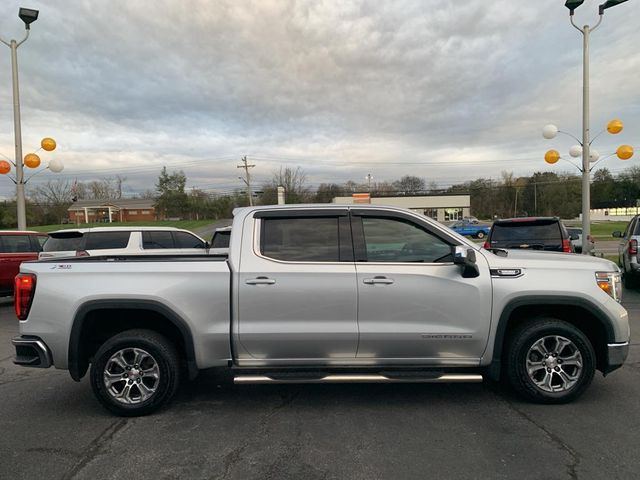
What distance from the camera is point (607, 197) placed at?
88812 millimetres

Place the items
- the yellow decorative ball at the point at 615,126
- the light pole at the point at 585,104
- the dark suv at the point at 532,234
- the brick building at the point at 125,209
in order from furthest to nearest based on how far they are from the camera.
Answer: the brick building at the point at 125,209, the yellow decorative ball at the point at 615,126, the light pole at the point at 585,104, the dark suv at the point at 532,234

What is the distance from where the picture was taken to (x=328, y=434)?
3.60 meters

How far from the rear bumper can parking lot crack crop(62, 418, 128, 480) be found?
2.74ft

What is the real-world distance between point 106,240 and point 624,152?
16.2 metres

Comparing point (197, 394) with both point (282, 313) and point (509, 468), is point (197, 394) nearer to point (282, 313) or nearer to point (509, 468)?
point (282, 313)

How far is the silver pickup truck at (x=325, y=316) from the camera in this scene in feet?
12.9

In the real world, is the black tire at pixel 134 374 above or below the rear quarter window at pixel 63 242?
below

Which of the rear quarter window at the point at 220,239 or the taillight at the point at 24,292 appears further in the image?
the rear quarter window at the point at 220,239

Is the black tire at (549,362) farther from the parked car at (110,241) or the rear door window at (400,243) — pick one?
the parked car at (110,241)

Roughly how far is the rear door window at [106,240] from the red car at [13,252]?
2054mm

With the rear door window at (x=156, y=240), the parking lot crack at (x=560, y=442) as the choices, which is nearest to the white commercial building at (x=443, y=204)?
the rear door window at (x=156, y=240)

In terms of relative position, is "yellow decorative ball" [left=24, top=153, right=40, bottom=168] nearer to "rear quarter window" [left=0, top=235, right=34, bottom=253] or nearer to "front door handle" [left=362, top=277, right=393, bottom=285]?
"rear quarter window" [left=0, top=235, right=34, bottom=253]

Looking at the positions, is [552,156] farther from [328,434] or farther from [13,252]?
[13,252]

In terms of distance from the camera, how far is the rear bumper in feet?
13.0
